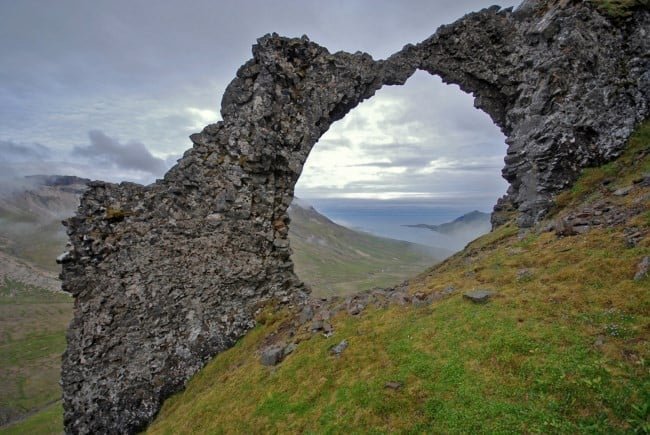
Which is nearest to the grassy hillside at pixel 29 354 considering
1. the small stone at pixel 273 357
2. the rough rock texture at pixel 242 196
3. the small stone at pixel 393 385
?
the rough rock texture at pixel 242 196

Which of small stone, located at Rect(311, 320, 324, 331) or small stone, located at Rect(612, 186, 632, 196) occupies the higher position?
small stone, located at Rect(612, 186, 632, 196)

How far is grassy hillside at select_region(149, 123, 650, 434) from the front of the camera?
787cm

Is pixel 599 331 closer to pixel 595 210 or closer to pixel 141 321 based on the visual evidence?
pixel 595 210

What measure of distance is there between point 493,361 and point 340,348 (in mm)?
5440

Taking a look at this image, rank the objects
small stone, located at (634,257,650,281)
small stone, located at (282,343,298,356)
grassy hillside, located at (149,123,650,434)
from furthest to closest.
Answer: small stone, located at (282,343,298,356) → small stone, located at (634,257,650,281) → grassy hillside, located at (149,123,650,434)

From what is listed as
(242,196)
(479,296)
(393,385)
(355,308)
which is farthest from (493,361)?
(242,196)

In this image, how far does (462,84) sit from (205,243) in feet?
74.6

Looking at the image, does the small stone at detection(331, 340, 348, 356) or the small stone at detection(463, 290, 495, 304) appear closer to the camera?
the small stone at detection(463, 290, 495, 304)

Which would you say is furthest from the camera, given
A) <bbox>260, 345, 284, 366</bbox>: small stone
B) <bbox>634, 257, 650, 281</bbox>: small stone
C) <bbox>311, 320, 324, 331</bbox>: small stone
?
<bbox>311, 320, 324, 331</bbox>: small stone

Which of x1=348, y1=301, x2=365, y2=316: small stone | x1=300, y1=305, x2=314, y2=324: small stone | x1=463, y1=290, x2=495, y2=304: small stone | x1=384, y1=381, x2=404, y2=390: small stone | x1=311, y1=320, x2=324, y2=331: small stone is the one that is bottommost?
x1=300, y1=305, x2=314, y2=324: small stone

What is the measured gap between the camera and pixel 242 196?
2139 centimetres

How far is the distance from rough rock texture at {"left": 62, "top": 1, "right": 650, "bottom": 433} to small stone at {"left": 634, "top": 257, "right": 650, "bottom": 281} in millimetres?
10109

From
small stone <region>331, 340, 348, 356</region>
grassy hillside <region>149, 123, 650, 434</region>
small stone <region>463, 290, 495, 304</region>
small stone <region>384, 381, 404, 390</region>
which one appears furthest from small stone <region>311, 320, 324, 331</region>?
small stone <region>463, 290, 495, 304</region>

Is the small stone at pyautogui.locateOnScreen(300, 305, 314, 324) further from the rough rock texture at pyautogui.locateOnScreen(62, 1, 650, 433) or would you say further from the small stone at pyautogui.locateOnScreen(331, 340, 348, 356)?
the small stone at pyautogui.locateOnScreen(331, 340, 348, 356)
